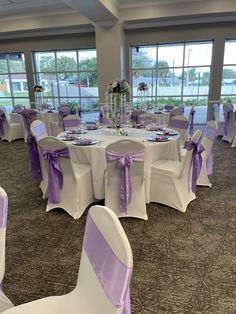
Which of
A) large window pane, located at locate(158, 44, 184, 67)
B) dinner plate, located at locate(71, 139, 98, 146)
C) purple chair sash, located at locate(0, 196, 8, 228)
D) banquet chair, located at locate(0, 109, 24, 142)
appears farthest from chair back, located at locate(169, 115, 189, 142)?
large window pane, located at locate(158, 44, 184, 67)

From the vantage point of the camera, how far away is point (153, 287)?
6.49ft

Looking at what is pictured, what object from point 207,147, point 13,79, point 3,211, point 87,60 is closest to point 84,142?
point 207,147

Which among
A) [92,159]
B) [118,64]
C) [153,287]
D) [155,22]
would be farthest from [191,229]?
[155,22]

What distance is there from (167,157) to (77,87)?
7.25 m

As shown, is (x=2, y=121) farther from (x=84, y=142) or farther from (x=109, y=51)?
(x=84, y=142)

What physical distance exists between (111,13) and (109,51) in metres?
1.37

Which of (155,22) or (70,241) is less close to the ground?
(155,22)

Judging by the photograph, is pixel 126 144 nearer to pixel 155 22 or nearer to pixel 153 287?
pixel 153 287

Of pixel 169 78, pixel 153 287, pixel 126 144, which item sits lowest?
pixel 153 287

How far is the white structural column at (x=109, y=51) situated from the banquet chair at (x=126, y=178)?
5757 mm

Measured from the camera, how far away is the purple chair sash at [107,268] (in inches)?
33.8

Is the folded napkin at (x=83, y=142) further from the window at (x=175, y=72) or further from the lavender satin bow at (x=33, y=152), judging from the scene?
the window at (x=175, y=72)

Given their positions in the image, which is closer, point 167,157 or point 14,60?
point 167,157

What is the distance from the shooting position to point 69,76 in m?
9.79
